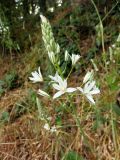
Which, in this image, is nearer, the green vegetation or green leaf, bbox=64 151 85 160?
the green vegetation

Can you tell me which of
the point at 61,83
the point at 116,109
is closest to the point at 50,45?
the point at 61,83

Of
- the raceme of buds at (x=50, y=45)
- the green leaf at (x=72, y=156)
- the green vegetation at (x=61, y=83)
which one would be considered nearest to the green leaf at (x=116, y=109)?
the green vegetation at (x=61, y=83)

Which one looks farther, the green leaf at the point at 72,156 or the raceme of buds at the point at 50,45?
the green leaf at the point at 72,156

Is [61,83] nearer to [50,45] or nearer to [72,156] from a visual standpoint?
[50,45]

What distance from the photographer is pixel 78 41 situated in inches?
178

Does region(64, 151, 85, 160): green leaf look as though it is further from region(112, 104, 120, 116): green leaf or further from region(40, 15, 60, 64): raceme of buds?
region(40, 15, 60, 64): raceme of buds

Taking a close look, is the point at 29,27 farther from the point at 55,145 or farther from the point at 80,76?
the point at 55,145

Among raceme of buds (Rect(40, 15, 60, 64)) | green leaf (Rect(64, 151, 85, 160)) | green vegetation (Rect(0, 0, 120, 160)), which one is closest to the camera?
raceme of buds (Rect(40, 15, 60, 64))

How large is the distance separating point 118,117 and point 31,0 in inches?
139

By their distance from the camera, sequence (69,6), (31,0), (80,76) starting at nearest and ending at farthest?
1. (80,76)
2. (69,6)
3. (31,0)

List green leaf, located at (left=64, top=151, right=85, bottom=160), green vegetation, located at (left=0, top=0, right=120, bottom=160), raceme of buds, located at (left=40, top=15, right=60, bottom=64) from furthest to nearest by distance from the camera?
green leaf, located at (left=64, top=151, right=85, bottom=160), green vegetation, located at (left=0, top=0, right=120, bottom=160), raceme of buds, located at (left=40, top=15, right=60, bottom=64)

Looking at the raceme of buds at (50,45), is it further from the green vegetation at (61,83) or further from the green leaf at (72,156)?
the green leaf at (72,156)

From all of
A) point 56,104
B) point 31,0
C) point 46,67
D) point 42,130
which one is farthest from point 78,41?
point 31,0

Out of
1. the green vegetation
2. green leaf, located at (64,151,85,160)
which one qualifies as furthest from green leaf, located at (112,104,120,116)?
green leaf, located at (64,151,85,160)
